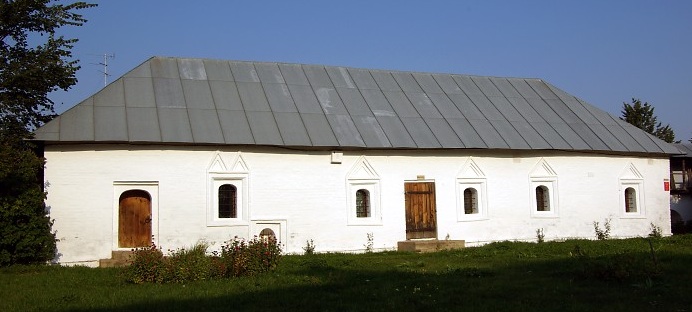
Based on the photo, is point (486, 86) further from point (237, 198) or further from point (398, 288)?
point (398, 288)

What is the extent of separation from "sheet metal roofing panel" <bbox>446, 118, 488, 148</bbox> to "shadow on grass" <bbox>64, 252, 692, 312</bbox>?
7.02 m

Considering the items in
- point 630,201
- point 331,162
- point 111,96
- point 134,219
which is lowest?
point 134,219

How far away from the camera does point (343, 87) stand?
71.1ft

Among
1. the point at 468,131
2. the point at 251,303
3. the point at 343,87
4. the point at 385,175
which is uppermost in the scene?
the point at 343,87

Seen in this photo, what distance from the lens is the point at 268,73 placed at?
840 inches

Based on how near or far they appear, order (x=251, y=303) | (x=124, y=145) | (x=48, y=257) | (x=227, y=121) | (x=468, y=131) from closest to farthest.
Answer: (x=251, y=303), (x=48, y=257), (x=124, y=145), (x=227, y=121), (x=468, y=131)

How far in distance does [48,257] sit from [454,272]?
9.22 m

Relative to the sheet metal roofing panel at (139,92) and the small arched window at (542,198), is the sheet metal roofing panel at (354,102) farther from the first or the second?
the small arched window at (542,198)

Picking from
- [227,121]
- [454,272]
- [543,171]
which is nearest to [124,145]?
[227,121]

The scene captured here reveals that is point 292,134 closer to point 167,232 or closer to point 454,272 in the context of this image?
point 167,232

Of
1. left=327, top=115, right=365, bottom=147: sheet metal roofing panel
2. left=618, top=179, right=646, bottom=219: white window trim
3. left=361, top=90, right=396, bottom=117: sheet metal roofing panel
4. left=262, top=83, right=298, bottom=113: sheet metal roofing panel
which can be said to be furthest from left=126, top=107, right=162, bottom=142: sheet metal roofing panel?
left=618, top=179, right=646, bottom=219: white window trim

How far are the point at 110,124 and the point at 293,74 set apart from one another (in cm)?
676

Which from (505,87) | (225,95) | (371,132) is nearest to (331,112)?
(371,132)

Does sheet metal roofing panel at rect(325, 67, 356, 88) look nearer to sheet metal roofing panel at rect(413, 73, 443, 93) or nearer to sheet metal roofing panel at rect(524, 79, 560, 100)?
sheet metal roofing panel at rect(413, 73, 443, 93)
